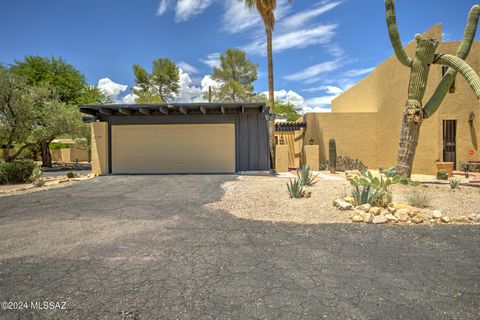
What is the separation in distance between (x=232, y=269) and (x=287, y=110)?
38200 millimetres

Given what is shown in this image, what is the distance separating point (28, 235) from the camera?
14.0 ft

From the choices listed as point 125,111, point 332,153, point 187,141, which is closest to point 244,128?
point 187,141

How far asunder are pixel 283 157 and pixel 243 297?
40.1 feet

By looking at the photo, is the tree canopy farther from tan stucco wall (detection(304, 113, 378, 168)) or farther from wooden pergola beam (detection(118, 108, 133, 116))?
wooden pergola beam (detection(118, 108, 133, 116))

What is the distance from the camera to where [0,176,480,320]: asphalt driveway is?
2246 millimetres

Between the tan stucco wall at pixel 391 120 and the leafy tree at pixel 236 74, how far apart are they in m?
12.7

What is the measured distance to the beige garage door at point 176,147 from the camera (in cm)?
1308

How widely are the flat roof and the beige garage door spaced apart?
2.33 feet

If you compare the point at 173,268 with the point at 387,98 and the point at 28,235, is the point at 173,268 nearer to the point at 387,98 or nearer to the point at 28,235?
the point at 28,235

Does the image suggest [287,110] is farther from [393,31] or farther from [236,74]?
[393,31]

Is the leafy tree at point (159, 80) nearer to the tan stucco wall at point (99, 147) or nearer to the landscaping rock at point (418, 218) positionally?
the tan stucco wall at point (99, 147)

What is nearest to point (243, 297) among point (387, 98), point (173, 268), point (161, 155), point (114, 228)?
→ point (173, 268)

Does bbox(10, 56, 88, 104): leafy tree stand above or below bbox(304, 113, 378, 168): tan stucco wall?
above

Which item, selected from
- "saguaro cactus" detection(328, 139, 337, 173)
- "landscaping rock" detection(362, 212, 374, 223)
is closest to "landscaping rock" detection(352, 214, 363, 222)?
"landscaping rock" detection(362, 212, 374, 223)
